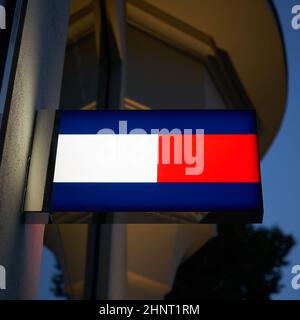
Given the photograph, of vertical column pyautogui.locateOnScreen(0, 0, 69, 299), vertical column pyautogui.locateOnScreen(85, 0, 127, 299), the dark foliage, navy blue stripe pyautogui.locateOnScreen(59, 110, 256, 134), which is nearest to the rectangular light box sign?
navy blue stripe pyautogui.locateOnScreen(59, 110, 256, 134)

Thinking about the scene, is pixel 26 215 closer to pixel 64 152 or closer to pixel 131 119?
pixel 64 152

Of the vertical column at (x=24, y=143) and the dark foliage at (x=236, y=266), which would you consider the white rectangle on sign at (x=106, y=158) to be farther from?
the dark foliage at (x=236, y=266)

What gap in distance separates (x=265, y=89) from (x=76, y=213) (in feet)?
30.0

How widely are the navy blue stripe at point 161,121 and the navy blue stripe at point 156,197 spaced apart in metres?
0.37

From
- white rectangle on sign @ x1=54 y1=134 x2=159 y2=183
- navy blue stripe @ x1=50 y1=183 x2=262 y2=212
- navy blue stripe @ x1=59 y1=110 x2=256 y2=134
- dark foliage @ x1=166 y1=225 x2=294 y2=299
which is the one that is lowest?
navy blue stripe @ x1=50 y1=183 x2=262 y2=212

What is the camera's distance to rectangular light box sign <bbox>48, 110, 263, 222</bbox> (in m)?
2.64

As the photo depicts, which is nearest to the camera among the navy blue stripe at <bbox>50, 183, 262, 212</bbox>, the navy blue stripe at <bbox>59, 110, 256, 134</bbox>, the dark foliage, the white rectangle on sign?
the navy blue stripe at <bbox>50, 183, 262, 212</bbox>

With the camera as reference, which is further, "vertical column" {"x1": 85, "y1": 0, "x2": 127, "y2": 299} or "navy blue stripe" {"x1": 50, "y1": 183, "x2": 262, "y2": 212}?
"vertical column" {"x1": 85, "y1": 0, "x2": 127, "y2": 299}

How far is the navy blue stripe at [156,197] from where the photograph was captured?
262 cm

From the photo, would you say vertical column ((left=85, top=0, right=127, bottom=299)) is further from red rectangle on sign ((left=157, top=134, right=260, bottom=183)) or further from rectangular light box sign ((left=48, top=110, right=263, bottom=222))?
red rectangle on sign ((left=157, top=134, right=260, bottom=183))

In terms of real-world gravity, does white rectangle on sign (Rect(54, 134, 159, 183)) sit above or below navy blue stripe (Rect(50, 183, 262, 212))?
above

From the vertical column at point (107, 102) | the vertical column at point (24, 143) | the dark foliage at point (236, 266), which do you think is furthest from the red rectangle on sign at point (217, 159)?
the dark foliage at point (236, 266)

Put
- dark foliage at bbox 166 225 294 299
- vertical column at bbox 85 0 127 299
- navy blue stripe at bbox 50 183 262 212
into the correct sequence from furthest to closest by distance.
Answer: dark foliage at bbox 166 225 294 299 < vertical column at bbox 85 0 127 299 < navy blue stripe at bbox 50 183 262 212

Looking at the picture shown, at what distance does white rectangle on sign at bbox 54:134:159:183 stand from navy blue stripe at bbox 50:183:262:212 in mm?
50
